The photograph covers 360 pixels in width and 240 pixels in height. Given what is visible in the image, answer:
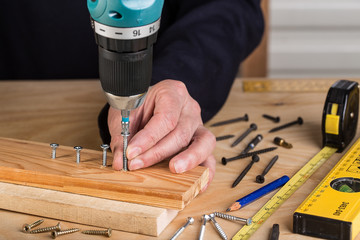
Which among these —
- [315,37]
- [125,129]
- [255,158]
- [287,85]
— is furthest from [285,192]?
[315,37]

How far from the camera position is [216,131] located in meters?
1.71

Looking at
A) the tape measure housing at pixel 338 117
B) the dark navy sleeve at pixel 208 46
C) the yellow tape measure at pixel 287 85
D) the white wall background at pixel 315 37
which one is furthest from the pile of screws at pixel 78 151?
the white wall background at pixel 315 37

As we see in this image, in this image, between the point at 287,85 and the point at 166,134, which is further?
the point at 287,85

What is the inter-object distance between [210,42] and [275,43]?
2.16m

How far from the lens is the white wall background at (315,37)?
12.6 feet

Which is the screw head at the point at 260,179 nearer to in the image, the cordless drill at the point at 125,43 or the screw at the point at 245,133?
the screw at the point at 245,133

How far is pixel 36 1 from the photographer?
2.31 meters

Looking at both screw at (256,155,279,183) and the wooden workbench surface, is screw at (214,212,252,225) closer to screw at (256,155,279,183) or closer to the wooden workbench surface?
the wooden workbench surface

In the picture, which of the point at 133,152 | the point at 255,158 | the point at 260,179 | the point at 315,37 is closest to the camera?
the point at 133,152

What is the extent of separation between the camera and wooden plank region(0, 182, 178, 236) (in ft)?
3.88

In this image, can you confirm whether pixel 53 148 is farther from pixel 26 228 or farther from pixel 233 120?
pixel 233 120

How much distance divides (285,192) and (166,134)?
12.2 inches

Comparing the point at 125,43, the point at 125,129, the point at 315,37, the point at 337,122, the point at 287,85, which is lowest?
the point at 315,37

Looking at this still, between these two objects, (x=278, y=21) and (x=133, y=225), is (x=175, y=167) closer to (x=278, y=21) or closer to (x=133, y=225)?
(x=133, y=225)
